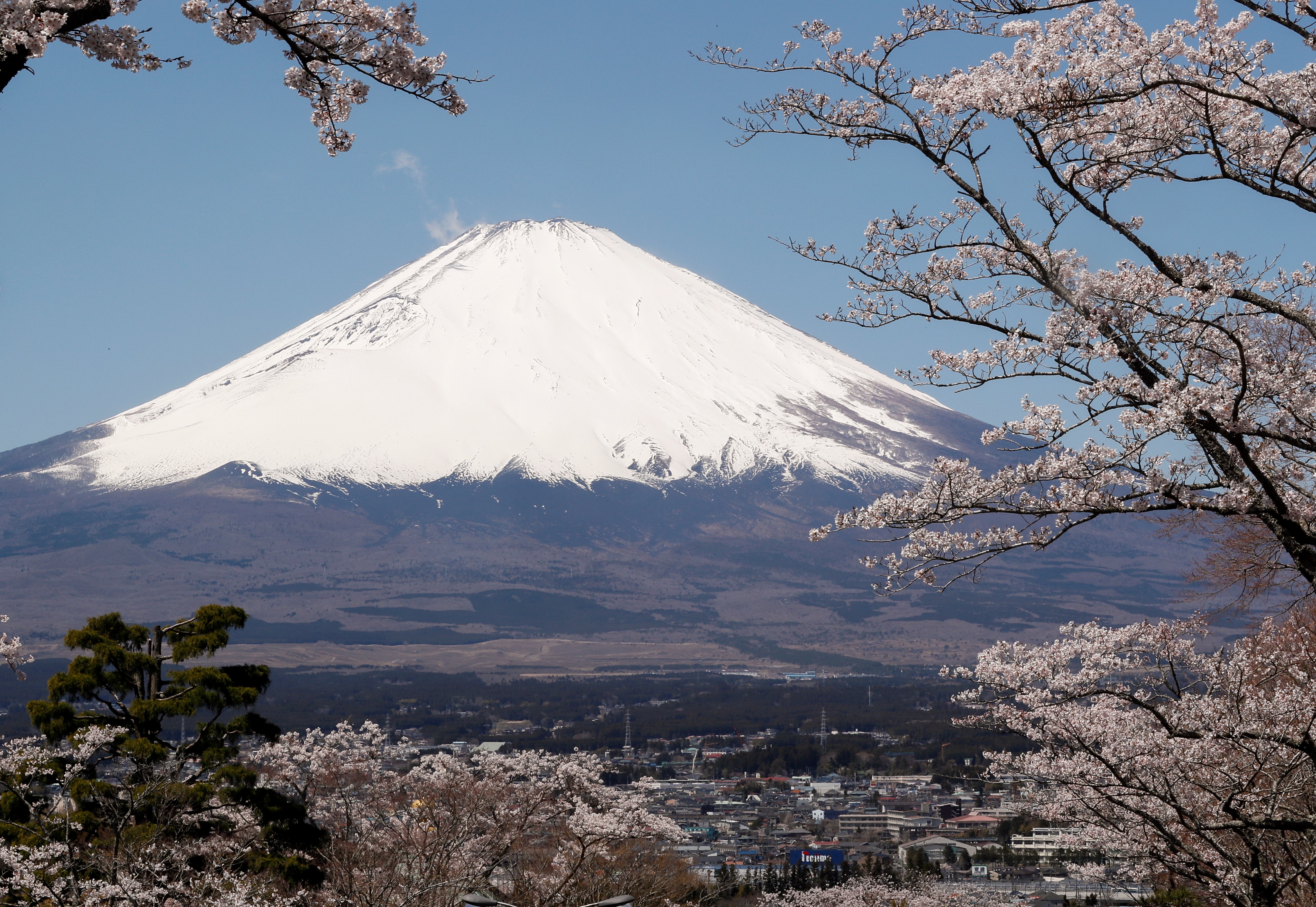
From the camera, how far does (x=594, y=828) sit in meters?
13.3

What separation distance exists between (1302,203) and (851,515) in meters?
2.82

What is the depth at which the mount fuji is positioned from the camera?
153 meters

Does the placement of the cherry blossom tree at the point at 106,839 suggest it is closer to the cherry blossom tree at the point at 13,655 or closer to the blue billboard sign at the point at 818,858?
the cherry blossom tree at the point at 13,655

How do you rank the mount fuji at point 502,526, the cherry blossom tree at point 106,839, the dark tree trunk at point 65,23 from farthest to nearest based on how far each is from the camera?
the mount fuji at point 502,526 < the cherry blossom tree at point 106,839 < the dark tree trunk at point 65,23

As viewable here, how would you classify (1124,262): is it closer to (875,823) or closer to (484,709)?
(875,823)

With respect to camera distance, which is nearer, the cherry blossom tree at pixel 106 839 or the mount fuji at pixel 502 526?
the cherry blossom tree at pixel 106 839

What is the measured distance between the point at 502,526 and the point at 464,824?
171m

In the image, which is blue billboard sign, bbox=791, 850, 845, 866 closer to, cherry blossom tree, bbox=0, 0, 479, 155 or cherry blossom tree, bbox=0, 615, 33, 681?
cherry blossom tree, bbox=0, 615, 33, 681

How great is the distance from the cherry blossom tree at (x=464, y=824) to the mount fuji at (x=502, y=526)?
125m

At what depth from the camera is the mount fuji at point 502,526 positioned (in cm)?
15288

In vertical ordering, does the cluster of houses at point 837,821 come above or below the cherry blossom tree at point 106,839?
below

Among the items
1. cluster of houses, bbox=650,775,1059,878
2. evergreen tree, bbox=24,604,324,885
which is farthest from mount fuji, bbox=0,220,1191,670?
evergreen tree, bbox=24,604,324,885

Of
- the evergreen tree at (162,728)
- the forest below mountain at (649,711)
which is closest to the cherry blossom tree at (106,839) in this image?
the evergreen tree at (162,728)

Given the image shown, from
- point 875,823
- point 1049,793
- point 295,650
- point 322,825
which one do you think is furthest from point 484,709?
point 1049,793
